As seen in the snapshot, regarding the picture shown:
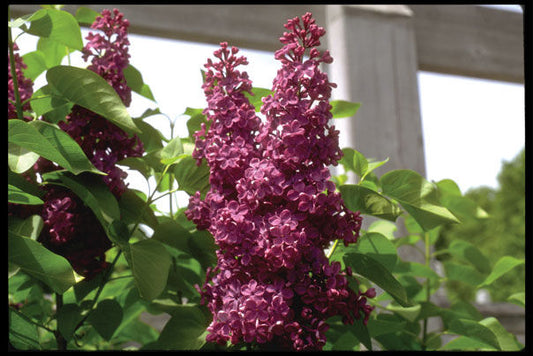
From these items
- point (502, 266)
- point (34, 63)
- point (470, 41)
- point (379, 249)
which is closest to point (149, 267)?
point (379, 249)

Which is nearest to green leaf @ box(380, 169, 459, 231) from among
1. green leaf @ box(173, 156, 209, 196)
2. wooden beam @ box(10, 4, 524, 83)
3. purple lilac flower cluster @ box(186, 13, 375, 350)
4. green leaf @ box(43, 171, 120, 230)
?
purple lilac flower cluster @ box(186, 13, 375, 350)

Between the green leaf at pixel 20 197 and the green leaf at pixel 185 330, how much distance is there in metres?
0.22

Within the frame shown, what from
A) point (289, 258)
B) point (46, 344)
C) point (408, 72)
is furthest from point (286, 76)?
point (408, 72)

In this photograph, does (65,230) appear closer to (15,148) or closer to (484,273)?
(15,148)

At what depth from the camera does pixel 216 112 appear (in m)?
0.72

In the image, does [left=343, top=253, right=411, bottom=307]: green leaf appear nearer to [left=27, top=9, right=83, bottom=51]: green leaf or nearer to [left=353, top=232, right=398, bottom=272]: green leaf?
[left=353, top=232, right=398, bottom=272]: green leaf

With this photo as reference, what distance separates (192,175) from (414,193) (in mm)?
284

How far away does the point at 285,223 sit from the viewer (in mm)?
632

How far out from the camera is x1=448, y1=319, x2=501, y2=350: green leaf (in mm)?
944

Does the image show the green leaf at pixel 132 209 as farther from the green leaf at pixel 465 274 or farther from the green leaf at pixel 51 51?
the green leaf at pixel 465 274

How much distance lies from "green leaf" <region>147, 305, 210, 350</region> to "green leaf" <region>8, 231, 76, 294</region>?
16 cm

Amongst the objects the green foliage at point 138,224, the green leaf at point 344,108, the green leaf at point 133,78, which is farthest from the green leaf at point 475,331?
the green leaf at point 133,78

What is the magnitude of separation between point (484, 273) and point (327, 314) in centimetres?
66

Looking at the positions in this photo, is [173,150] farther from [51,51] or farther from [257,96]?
[51,51]
